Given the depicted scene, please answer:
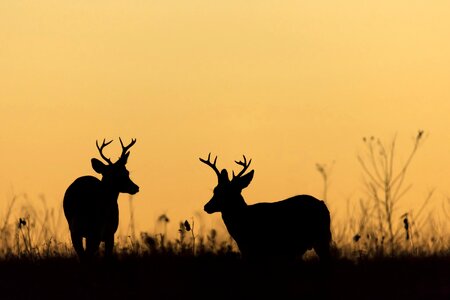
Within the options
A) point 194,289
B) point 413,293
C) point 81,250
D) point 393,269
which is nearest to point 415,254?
point 393,269

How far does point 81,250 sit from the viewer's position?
1472 centimetres

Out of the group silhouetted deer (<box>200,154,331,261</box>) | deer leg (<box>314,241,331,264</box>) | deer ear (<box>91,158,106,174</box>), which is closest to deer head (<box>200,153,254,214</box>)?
silhouetted deer (<box>200,154,331,261</box>)

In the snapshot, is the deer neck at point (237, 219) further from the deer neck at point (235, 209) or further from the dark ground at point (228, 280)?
the dark ground at point (228, 280)

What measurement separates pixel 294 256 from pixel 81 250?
3.13 m

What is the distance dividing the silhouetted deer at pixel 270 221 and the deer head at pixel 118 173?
192 centimetres

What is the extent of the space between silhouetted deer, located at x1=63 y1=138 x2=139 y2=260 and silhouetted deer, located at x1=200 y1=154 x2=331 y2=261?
6.19 ft

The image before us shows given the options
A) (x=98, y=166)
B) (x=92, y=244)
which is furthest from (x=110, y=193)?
(x=92, y=244)

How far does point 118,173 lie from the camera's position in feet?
52.1

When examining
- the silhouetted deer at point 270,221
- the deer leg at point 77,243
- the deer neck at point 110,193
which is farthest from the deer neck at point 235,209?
the deer neck at point 110,193

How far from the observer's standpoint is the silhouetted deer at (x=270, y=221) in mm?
13969

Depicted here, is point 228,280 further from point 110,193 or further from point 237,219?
point 110,193

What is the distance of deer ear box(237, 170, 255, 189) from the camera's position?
14266 millimetres

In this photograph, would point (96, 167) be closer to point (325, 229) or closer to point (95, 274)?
point (325, 229)

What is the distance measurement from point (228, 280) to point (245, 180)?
14.1 feet
